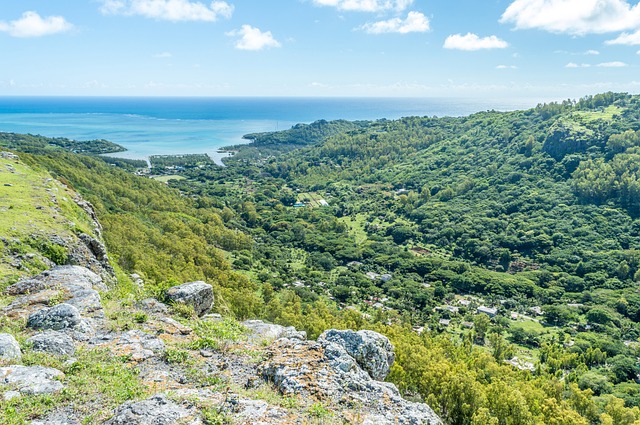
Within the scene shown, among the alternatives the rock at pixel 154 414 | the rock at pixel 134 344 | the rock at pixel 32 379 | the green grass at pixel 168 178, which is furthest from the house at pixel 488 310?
the green grass at pixel 168 178

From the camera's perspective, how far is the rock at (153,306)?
18.4 metres

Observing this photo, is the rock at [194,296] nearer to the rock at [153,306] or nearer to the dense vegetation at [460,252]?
the rock at [153,306]

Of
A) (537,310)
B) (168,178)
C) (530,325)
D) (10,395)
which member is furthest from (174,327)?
(168,178)

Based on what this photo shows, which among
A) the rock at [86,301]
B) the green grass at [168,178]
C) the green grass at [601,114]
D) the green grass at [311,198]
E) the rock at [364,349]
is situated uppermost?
the green grass at [601,114]

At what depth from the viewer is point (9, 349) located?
12.2 m

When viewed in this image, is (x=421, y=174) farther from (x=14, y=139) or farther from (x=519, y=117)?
(x=14, y=139)

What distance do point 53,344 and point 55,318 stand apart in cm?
217

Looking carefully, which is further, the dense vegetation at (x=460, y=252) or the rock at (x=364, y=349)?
the dense vegetation at (x=460, y=252)

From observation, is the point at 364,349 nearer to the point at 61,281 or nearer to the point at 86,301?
the point at 86,301

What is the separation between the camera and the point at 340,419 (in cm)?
1090

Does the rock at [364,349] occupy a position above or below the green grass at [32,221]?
below

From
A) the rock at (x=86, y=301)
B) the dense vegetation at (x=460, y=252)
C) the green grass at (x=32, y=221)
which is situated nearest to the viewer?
the rock at (x=86, y=301)

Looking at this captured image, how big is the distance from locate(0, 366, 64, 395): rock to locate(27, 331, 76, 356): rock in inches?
55.7

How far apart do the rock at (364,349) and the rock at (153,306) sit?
8.12m
